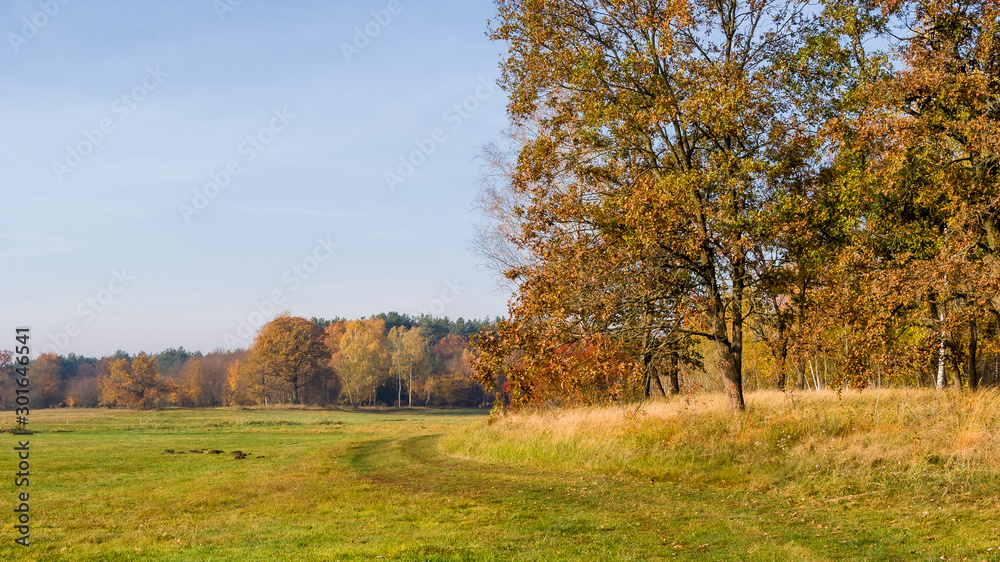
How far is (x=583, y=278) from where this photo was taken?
56.8 feet

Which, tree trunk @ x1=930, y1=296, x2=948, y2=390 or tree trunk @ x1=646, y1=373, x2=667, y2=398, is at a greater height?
tree trunk @ x1=930, y1=296, x2=948, y2=390

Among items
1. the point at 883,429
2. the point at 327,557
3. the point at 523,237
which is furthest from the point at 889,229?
the point at 327,557

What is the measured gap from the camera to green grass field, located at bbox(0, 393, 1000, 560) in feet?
31.3

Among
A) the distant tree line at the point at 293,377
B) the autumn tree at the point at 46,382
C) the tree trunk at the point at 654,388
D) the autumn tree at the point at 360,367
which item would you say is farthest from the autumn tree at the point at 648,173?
the autumn tree at the point at 46,382

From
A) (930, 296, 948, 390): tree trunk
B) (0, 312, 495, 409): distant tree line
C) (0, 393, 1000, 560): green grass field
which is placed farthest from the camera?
(0, 312, 495, 409): distant tree line

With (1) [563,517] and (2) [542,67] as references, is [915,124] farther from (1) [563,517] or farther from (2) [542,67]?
(1) [563,517]

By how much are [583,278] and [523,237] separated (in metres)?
2.47

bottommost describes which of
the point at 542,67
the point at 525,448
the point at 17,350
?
the point at 525,448

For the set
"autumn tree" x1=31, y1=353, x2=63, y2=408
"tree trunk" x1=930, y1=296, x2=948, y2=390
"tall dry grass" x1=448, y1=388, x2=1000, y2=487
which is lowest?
"autumn tree" x1=31, y1=353, x2=63, y2=408

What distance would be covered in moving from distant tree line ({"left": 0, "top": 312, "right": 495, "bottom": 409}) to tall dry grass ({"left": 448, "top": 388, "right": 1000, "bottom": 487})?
64.9 m

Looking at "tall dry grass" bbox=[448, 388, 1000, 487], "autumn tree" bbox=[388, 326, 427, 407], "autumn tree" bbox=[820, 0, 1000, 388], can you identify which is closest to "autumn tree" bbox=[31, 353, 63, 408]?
"autumn tree" bbox=[388, 326, 427, 407]

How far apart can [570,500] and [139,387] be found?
83.0m

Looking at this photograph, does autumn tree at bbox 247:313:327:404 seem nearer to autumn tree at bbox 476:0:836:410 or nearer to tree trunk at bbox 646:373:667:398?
tree trunk at bbox 646:373:667:398

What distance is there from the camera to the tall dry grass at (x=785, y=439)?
13.5 m
